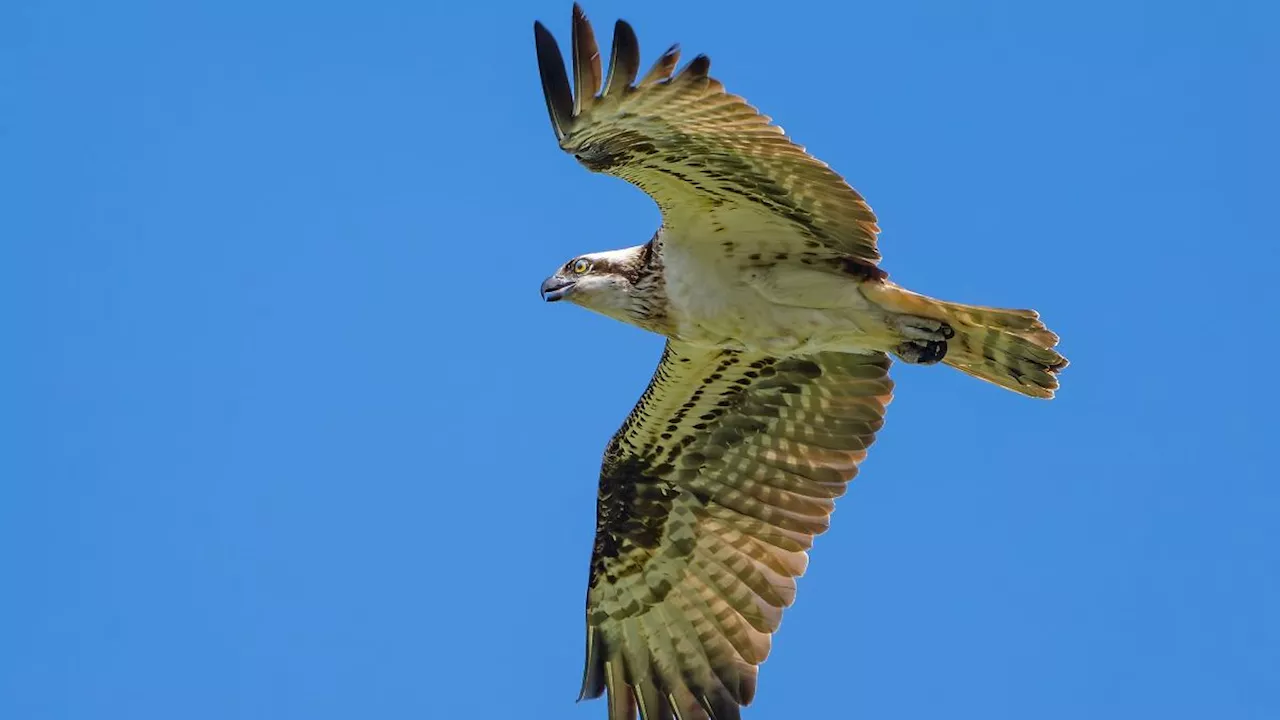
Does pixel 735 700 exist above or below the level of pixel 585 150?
below

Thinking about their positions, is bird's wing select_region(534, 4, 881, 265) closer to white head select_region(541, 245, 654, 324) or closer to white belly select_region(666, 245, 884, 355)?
white belly select_region(666, 245, 884, 355)

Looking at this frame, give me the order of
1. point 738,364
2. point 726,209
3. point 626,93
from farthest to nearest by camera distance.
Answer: point 738,364 → point 726,209 → point 626,93

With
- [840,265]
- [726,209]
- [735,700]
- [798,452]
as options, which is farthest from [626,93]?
[735,700]

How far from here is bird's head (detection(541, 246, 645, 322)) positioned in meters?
→ 9.60

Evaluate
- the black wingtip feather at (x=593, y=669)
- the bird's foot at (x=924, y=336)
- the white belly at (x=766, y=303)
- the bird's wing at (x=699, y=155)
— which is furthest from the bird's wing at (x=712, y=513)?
the bird's wing at (x=699, y=155)

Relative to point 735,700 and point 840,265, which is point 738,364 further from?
point 735,700

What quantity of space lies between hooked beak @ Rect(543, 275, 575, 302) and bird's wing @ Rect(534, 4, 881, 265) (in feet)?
2.05

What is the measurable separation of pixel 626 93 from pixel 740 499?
3348 millimetres

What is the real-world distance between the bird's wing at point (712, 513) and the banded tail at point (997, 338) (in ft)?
2.79

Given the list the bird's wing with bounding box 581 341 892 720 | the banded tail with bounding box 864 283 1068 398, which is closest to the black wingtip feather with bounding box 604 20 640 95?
the banded tail with bounding box 864 283 1068 398

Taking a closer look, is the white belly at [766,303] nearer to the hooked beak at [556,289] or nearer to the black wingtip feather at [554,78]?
the hooked beak at [556,289]

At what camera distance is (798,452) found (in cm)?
1075

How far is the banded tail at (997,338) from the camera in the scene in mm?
9477

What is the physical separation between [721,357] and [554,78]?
7.86 feet
